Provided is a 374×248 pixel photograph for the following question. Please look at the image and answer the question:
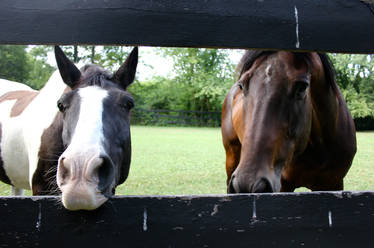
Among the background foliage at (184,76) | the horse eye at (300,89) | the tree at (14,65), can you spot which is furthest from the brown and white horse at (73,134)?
the tree at (14,65)

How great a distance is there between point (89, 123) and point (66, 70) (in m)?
0.85

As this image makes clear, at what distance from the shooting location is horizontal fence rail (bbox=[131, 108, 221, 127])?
30.0 meters

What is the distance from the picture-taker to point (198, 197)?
3.61ft

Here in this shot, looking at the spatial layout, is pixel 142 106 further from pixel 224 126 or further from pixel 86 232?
pixel 86 232

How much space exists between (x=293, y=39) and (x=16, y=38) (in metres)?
0.90

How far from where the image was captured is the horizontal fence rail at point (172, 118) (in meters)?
30.0

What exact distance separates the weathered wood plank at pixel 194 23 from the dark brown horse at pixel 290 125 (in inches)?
38.6

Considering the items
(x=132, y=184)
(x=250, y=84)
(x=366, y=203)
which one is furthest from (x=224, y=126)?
(x=366, y=203)

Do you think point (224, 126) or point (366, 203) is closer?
point (366, 203)

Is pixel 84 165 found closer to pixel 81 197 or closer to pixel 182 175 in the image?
pixel 81 197

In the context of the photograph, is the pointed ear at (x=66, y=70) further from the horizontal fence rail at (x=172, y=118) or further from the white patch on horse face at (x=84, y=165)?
the horizontal fence rail at (x=172, y=118)

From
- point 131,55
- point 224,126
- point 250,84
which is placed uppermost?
point 131,55

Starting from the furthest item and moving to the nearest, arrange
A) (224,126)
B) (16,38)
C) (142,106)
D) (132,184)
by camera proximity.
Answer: (142,106) < (132,184) < (224,126) < (16,38)

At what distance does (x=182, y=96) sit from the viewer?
34594 millimetres
